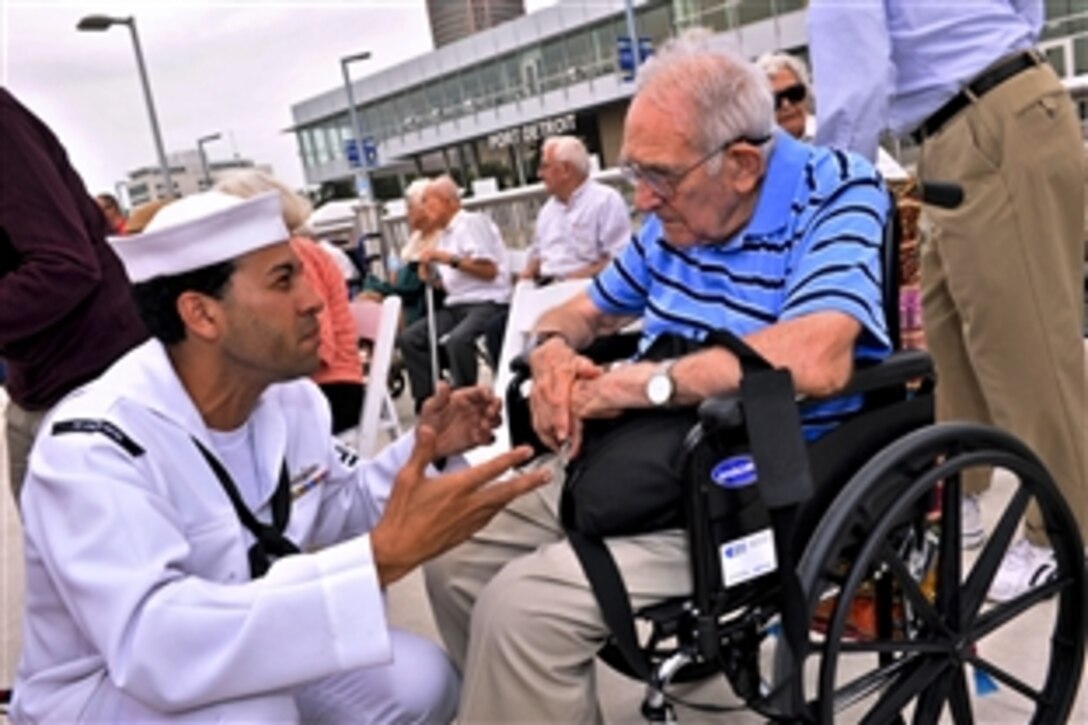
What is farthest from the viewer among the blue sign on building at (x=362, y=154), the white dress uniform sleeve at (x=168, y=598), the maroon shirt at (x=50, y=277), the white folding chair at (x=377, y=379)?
the blue sign on building at (x=362, y=154)

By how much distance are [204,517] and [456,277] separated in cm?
394

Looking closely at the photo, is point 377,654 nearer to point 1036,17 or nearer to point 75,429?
point 75,429

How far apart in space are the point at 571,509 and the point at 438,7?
329 inches

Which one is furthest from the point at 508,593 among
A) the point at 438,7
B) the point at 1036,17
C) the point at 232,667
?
the point at 438,7

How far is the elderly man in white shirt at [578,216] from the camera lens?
4.61m

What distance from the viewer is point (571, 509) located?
1379 millimetres

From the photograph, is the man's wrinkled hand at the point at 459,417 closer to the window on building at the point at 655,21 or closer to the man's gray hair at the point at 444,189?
the man's gray hair at the point at 444,189

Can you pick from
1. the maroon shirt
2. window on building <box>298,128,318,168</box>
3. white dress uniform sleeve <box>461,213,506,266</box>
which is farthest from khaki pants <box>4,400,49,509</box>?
window on building <box>298,128,318,168</box>

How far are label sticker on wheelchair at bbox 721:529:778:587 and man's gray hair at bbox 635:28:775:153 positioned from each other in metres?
0.65

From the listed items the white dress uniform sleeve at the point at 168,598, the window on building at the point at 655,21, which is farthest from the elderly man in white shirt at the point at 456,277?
the window on building at the point at 655,21

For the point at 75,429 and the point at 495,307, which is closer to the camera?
the point at 75,429

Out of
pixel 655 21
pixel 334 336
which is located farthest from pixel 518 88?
pixel 334 336

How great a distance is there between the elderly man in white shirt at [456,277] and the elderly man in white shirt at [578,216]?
44 centimetres

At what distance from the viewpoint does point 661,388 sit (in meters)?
1.34
